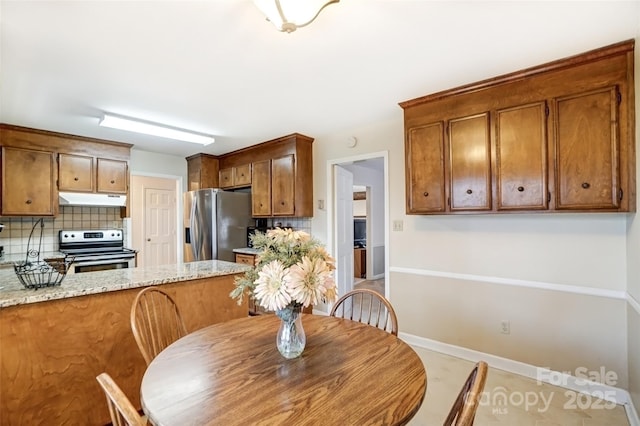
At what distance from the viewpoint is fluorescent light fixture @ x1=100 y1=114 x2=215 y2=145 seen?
299 cm

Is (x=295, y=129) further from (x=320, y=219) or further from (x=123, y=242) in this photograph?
(x=123, y=242)

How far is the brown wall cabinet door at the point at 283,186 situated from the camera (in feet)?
13.0

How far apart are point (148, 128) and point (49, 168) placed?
1.52 metres

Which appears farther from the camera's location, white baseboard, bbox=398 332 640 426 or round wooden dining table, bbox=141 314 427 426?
white baseboard, bbox=398 332 640 426

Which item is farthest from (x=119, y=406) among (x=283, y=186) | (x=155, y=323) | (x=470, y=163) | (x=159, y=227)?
(x=159, y=227)

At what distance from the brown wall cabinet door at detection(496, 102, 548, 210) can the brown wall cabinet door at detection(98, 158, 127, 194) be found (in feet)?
14.9

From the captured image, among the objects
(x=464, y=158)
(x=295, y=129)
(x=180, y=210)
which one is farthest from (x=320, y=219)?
(x=180, y=210)

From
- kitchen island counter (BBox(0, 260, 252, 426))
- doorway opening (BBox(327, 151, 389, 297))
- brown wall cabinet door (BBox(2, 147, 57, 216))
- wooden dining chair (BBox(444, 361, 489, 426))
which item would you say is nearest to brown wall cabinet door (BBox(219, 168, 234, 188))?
doorway opening (BBox(327, 151, 389, 297))

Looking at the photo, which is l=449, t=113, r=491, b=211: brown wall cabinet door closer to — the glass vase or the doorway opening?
the doorway opening

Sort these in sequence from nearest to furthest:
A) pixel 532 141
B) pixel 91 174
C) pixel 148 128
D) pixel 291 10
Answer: pixel 291 10
pixel 532 141
pixel 148 128
pixel 91 174

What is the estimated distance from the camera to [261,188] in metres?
4.35

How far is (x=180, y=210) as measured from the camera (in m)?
5.15

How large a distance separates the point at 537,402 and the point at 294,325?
6.77 feet

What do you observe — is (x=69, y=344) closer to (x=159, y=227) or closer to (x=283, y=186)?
(x=283, y=186)
